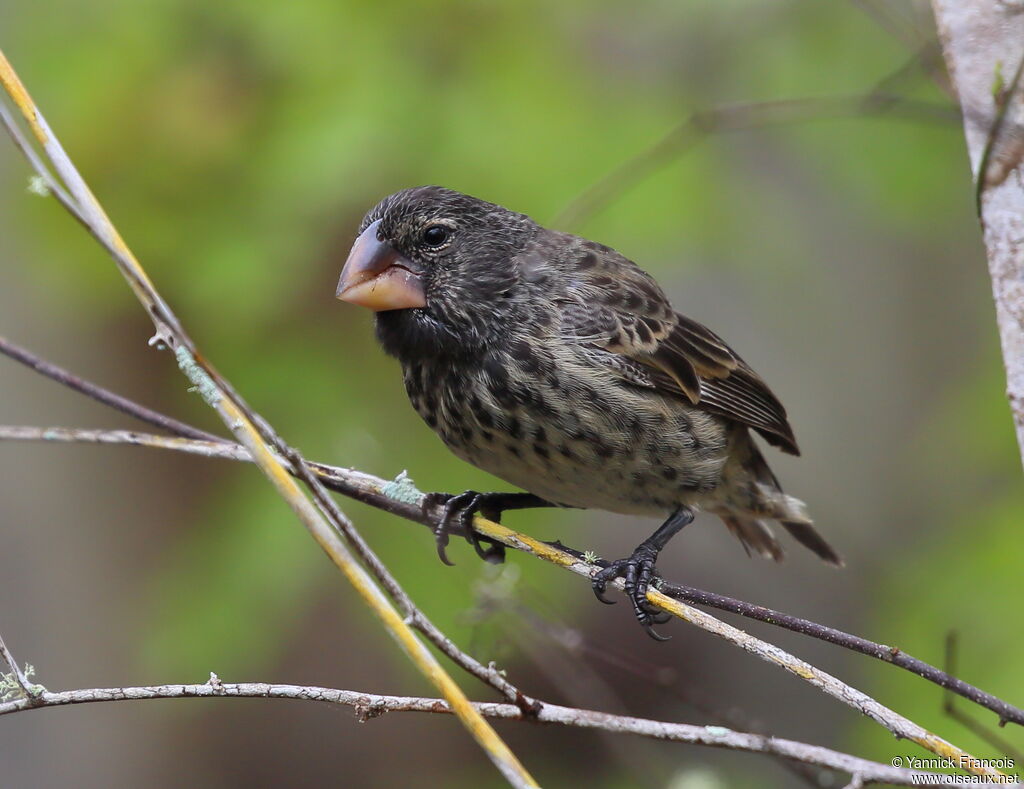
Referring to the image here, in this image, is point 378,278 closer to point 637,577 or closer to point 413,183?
point 413,183

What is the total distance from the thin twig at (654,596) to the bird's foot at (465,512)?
38 centimetres

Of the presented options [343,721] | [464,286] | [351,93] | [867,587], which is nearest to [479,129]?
[351,93]

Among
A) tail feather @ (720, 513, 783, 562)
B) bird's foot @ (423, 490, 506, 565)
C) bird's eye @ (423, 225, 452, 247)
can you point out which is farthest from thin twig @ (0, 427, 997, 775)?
tail feather @ (720, 513, 783, 562)

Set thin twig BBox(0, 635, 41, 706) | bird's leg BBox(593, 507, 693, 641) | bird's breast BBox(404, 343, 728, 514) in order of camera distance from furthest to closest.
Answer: bird's breast BBox(404, 343, 728, 514) → bird's leg BBox(593, 507, 693, 641) → thin twig BBox(0, 635, 41, 706)

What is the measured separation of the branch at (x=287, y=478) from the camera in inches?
73.9

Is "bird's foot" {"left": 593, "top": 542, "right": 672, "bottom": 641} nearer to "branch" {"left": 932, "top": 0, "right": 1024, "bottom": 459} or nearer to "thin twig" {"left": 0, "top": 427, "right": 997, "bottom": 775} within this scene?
"thin twig" {"left": 0, "top": 427, "right": 997, "bottom": 775}

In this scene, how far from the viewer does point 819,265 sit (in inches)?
307

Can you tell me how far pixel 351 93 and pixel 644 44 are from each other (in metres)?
1.21

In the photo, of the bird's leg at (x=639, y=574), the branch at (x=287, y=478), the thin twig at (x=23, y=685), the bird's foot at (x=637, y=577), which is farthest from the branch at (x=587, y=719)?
the bird's foot at (x=637, y=577)

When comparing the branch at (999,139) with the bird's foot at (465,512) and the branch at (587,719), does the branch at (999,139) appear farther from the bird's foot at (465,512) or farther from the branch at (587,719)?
the bird's foot at (465,512)

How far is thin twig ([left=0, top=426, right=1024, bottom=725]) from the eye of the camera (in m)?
2.00

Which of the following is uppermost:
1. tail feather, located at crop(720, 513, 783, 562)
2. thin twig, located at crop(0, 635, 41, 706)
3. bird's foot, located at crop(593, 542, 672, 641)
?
thin twig, located at crop(0, 635, 41, 706)

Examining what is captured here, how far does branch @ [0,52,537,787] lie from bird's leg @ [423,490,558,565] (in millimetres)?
1337

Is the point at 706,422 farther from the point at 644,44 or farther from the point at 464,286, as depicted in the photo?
the point at 644,44
